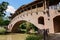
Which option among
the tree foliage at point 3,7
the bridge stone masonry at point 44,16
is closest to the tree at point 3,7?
the tree foliage at point 3,7

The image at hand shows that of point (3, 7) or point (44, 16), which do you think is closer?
point (44, 16)

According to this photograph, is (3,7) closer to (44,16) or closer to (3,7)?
(3,7)

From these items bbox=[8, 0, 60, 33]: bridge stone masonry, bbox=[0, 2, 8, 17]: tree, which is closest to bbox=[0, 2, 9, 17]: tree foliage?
bbox=[0, 2, 8, 17]: tree

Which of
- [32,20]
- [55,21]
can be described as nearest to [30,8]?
[32,20]

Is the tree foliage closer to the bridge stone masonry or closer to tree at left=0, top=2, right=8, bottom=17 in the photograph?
tree at left=0, top=2, right=8, bottom=17

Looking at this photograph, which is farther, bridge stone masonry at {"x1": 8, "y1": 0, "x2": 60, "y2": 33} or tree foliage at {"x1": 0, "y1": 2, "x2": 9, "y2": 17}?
tree foliage at {"x1": 0, "y1": 2, "x2": 9, "y2": 17}

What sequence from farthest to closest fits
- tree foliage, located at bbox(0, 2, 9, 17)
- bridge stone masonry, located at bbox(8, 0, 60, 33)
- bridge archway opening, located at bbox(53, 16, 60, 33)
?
tree foliage, located at bbox(0, 2, 9, 17), bridge archway opening, located at bbox(53, 16, 60, 33), bridge stone masonry, located at bbox(8, 0, 60, 33)

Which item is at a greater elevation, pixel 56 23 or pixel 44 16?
pixel 44 16

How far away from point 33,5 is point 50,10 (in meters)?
5.94

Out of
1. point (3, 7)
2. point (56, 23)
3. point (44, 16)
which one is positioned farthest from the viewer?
point (3, 7)

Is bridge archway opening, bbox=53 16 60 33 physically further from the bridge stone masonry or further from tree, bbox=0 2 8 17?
tree, bbox=0 2 8 17

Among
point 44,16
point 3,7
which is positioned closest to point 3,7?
point 3,7

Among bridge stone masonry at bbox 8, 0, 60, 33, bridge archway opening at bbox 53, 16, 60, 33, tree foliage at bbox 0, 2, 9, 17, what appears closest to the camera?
bridge stone masonry at bbox 8, 0, 60, 33

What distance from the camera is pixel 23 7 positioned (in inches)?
1321
